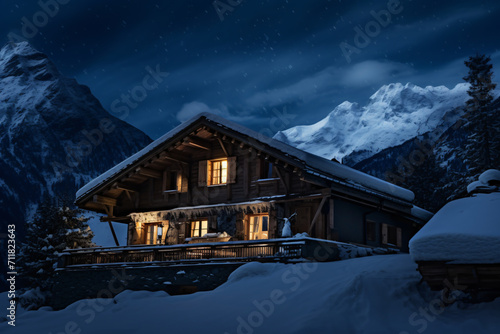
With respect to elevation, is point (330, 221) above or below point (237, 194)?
below

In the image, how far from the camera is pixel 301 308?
1284 cm

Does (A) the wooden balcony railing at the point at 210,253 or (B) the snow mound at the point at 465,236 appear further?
(A) the wooden balcony railing at the point at 210,253

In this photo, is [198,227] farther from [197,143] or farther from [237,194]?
[197,143]

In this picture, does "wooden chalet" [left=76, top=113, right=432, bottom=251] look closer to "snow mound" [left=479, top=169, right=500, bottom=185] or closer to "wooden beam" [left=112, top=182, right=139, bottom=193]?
"wooden beam" [left=112, top=182, right=139, bottom=193]

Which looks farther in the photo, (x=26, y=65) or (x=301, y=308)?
(x=26, y=65)

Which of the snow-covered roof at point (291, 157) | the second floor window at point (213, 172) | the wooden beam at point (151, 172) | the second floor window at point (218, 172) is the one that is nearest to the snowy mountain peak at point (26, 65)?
the wooden beam at point (151, 172)

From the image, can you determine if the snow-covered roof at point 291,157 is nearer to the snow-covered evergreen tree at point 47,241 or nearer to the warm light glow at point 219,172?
the warm light glow at point 219,172

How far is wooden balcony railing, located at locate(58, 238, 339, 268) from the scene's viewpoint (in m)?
18.4

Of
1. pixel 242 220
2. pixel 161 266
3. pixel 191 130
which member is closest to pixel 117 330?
pixel 161 266

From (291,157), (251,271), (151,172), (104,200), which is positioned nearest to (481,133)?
(291,157)

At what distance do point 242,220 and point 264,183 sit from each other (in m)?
2.02

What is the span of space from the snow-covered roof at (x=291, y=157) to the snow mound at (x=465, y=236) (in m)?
8.96

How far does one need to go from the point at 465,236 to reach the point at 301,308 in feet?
14.0

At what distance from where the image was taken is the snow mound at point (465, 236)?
1104 centimetres
